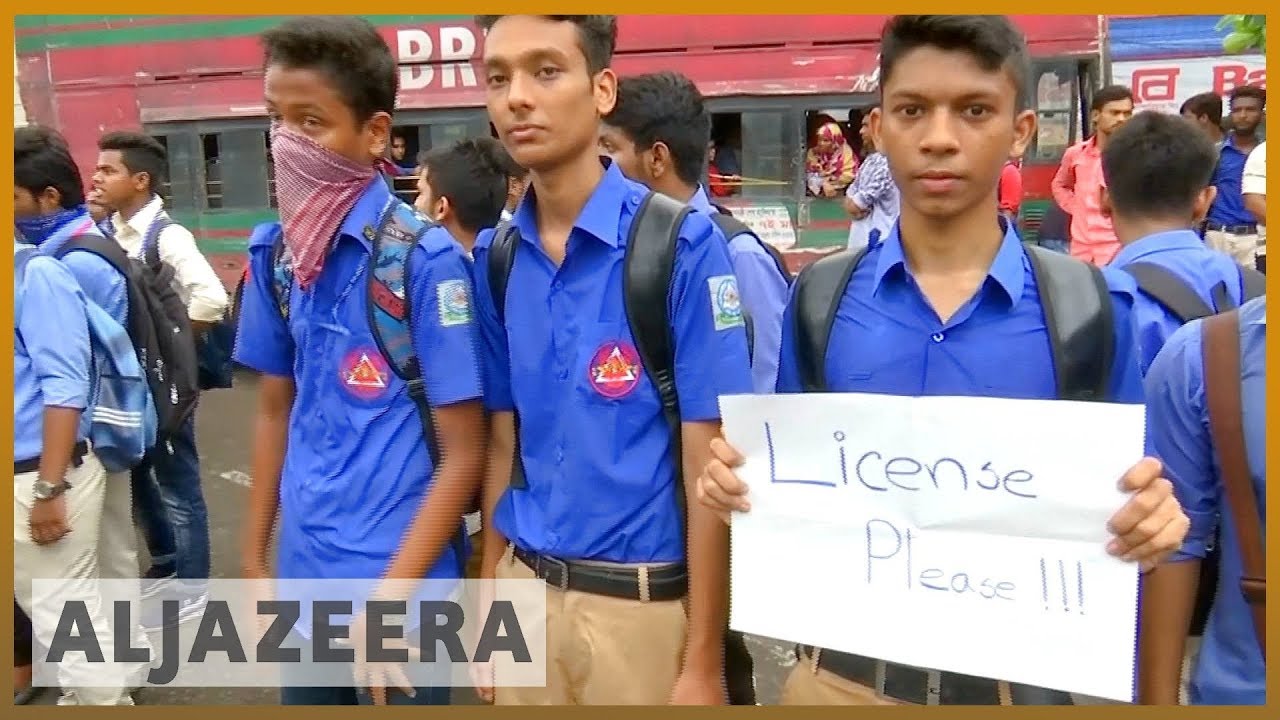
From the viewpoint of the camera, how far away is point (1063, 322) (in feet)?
4.77

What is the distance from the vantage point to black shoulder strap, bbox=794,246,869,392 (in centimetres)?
157

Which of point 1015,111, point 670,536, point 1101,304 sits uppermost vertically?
point 1015,111

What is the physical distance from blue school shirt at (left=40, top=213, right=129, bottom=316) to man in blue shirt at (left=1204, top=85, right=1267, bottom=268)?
6.86 meters

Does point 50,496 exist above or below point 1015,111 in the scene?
below

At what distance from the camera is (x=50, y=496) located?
9.73 feet

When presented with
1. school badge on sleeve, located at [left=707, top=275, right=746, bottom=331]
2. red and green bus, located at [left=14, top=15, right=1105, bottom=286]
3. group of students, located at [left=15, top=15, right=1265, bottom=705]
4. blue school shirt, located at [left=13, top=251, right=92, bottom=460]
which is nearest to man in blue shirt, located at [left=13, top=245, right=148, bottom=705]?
blue school shirt, located at [left=13, top=251, right=92, bottom=460]

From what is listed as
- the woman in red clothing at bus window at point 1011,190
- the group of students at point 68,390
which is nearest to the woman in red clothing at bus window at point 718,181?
the woman in red clothing at bus window at point 1011,190

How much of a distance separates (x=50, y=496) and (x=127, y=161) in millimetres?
2245

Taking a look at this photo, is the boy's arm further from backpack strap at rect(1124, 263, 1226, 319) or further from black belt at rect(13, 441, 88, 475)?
black belt at rect(13, 441, 88, 475)

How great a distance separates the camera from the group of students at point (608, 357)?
4.95 ft

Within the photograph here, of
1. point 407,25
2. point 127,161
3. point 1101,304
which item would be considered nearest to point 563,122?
point 1101,304

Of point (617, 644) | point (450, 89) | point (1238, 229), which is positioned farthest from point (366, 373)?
point (1238, 229)

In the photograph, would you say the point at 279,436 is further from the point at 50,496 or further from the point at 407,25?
the point at 407,25

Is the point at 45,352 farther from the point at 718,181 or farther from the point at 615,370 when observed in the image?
the point at 718,181
